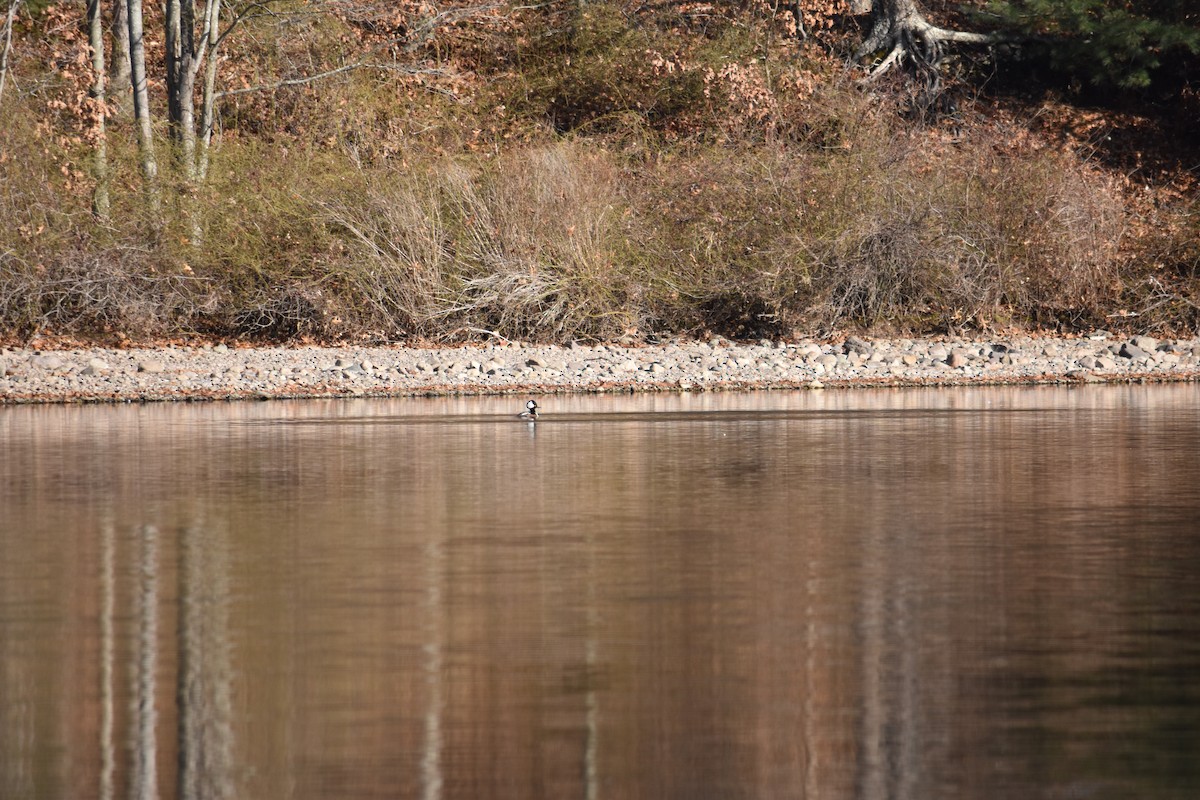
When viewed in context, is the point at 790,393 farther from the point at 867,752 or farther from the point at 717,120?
the point at 867,752

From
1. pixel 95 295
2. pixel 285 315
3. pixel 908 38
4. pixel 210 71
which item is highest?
pixel 908 38

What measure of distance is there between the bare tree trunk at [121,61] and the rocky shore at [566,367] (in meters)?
6.53

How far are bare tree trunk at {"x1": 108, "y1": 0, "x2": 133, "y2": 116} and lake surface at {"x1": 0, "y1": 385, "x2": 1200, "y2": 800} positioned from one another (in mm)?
19341

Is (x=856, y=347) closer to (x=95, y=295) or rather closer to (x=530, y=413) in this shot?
(x=530, y=413)

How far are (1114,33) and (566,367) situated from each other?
19630 millimetres

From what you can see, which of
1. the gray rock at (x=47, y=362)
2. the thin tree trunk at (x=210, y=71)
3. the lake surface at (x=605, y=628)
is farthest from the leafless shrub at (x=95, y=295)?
the lake surface at (x=605, y=628)

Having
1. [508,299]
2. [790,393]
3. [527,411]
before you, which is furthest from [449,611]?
[508,299]

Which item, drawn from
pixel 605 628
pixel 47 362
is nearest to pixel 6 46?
pixel 47 362

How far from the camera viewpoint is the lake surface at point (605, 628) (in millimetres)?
5645

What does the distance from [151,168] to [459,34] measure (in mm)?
13331

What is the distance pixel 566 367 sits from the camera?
25719mm

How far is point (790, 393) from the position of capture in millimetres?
23625

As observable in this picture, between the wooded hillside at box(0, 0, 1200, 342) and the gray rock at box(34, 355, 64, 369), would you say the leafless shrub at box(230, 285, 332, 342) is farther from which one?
the gray rock at box(34, 355, 64, 369)

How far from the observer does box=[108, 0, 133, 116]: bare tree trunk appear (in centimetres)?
3309
